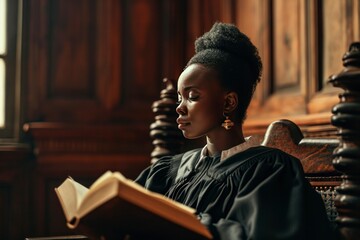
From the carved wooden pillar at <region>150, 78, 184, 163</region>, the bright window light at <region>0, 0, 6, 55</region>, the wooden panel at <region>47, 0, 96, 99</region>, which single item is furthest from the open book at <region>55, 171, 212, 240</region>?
the bright window light at <region>0, 0, 6, 55</region>

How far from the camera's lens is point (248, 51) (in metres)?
1.82

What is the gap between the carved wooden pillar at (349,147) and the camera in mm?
1465

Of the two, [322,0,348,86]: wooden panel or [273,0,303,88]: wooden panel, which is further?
[273,0,303,88]: wooden panel

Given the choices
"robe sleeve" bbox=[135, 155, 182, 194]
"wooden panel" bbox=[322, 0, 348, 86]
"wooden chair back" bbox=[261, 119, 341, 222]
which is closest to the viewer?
"wooden chair back" bbox=[261, 119, 341, 222]

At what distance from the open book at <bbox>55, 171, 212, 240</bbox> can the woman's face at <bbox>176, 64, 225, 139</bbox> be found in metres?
0.45

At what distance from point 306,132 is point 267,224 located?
126 cm

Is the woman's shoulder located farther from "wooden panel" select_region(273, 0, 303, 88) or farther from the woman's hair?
"wooden panel" select_region(273, 0, 303, 88)

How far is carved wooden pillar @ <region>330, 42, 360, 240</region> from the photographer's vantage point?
1465mm

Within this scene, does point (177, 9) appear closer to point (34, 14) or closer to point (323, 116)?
point (34, 14)

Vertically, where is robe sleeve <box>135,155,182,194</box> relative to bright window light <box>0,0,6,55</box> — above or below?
below

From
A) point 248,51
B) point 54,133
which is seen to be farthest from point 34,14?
point 248,51

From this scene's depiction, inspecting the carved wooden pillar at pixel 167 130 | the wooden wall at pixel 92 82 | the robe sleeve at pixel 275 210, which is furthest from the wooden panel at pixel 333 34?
the robe sleeve at pixel 275 210

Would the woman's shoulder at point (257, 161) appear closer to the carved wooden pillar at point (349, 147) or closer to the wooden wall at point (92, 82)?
the carved wooden pillar at point (349, 147)

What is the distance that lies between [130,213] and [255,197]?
376 millimetres
